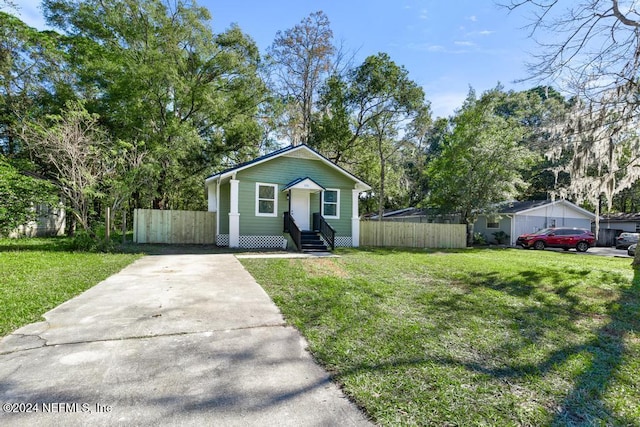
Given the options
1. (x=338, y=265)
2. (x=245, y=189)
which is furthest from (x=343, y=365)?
(x=245, y=189)

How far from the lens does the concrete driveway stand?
2.19m

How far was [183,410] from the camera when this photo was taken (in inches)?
87.4

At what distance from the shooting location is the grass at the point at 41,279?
4.13 m

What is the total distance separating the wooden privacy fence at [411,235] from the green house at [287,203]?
4.33 feet

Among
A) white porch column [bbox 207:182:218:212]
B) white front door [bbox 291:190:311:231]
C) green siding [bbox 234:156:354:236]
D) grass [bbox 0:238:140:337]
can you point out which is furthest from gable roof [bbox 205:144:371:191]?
grass [bbox 0:238:140:337]

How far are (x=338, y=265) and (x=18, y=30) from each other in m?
18.3

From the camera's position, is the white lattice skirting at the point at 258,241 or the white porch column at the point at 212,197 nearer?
the white lattice skirting at the point at 258,241

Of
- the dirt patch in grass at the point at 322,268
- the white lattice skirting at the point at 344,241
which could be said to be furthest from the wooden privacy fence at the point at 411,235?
the dirt patch in grass at the point at 322,268

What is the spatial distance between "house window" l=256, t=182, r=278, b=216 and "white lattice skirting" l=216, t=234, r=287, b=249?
42.4 inches

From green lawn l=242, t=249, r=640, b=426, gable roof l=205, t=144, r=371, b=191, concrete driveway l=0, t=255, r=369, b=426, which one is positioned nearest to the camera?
concrete driveway l=0, t=255, r=369, b=426

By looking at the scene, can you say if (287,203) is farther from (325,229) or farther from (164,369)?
(164,369)

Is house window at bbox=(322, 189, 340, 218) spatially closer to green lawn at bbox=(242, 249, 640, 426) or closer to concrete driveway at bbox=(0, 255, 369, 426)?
green lawn at bbox=(242, 249, 640, 426)

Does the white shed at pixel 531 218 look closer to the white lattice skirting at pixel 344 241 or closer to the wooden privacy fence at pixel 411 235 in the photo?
the wooden privacy fence at pixel 411 235

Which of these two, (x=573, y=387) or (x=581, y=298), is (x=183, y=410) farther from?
(x=581, y=298)
